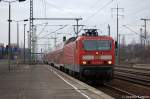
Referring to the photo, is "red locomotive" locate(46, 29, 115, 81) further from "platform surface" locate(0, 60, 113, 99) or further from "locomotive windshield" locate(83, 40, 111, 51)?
"platform surface" locate(0, 60, 113, 99)

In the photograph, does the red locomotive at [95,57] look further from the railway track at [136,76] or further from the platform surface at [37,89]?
the railway track at [136,76]

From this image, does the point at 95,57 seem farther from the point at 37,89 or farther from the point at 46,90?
the point at 46,90

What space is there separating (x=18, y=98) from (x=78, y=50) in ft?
39.1

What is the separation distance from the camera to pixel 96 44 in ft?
93.7

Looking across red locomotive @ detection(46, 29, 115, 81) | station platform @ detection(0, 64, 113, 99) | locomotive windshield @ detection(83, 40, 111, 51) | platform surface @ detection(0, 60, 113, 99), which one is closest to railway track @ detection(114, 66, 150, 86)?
red locomotive @ detection(46, 29, 115, 81)

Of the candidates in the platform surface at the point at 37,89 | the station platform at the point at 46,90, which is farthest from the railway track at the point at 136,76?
the platform surface at the point at 37,89

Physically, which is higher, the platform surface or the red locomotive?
the red locomotive

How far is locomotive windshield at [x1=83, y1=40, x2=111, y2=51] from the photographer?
28422mm

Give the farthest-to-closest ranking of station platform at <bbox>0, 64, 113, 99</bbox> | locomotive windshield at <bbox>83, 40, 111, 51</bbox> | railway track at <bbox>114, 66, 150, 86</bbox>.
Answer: railway track at <bbox>114, 66, 150, 86</bbox>, locomotive windshield at <bbox>83, 40, 111, 51</bbox>, station platform at <bbox>0, 64, 113, 99</bbox>

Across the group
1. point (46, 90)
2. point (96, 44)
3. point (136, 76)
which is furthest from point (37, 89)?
point (136, 76)

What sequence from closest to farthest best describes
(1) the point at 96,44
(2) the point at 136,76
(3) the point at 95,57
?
(3) the point at 95,57 < (1) the point at 96,44 < (2) the point at 136,76

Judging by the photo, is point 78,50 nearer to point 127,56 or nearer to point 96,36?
point 96,36

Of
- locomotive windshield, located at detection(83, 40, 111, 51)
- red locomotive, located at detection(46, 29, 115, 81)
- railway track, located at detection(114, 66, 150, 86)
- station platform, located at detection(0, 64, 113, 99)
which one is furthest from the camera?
railway track, located at detection(114, 66, 150, 86)

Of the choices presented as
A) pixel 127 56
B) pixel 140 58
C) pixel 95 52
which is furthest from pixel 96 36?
pixel 127 56
